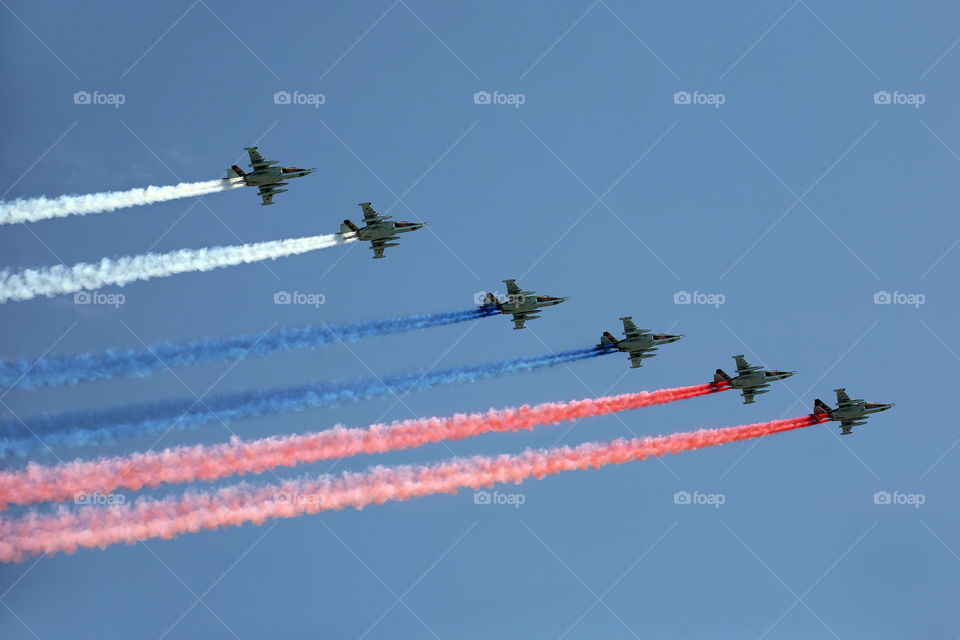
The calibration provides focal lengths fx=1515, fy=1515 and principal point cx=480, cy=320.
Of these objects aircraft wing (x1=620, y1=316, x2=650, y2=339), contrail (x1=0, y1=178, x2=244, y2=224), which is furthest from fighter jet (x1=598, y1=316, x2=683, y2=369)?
contrail (x1=0, y1=178, x2=244, y2=224)

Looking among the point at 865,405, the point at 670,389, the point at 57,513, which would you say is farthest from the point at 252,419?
the point at 865,405

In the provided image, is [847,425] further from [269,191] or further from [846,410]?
[269,191]

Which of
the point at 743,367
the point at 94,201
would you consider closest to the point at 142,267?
→ the point at 94,201

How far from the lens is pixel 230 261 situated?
91.9 meters

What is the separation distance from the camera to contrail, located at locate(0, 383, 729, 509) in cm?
8531

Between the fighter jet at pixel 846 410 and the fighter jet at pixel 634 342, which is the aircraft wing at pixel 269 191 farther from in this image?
the fighter jet at pixel 846 410

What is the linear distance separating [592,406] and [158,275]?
28508mm

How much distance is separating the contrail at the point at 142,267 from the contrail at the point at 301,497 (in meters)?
12.5

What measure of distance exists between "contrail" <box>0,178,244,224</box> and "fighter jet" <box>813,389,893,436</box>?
44.0m

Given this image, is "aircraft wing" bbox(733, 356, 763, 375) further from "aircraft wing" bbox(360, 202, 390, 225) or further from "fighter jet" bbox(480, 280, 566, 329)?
"aircraft wing" bbox(360, 202, 390, 225)

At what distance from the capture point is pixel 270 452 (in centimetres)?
8994

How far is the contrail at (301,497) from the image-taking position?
85.3 m

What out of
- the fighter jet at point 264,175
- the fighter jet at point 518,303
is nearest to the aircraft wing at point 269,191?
the fighter jet at point 264,175

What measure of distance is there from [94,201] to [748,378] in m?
44.4
